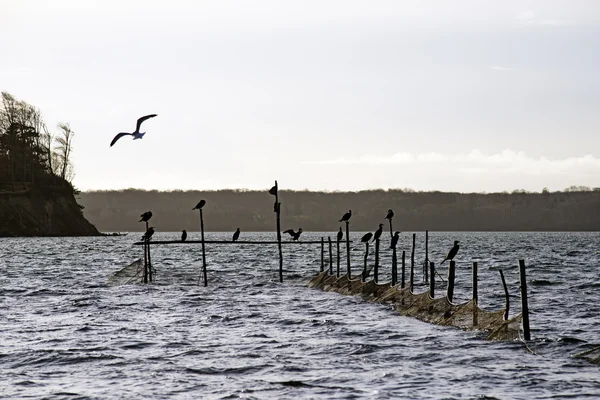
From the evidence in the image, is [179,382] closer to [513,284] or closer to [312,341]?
[312,341]

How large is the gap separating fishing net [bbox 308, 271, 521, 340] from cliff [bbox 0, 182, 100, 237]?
97916 millimetres

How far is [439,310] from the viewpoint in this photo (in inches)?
1022

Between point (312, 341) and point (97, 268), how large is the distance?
134ft

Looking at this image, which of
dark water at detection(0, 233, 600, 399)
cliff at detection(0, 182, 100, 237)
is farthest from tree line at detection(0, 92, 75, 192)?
dark water at detection(0, 233, 600, 399)

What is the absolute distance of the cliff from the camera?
125m

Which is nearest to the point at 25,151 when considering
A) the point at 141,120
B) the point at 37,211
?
the point at 37,211

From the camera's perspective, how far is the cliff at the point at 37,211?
125 metres

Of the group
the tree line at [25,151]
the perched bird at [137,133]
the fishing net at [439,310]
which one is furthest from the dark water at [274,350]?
the tree line at [25,151]

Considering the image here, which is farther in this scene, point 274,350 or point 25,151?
point 25,151

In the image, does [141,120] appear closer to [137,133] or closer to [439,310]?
[137,133]

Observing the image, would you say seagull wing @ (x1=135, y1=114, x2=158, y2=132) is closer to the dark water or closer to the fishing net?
the dark water

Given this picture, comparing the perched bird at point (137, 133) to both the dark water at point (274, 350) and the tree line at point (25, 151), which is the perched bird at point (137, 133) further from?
the tree line at point (25, 151)

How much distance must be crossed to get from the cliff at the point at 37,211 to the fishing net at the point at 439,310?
97916 millimetres

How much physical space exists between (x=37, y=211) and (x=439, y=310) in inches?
4382
